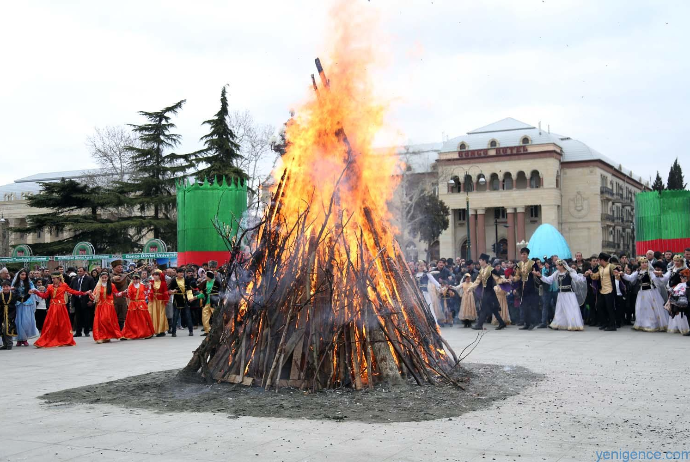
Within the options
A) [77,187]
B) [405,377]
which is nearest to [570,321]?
[405,377]

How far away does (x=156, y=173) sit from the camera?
1625 inches

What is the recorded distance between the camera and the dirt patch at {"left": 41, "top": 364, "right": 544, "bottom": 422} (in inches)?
273

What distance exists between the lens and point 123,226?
39031mm

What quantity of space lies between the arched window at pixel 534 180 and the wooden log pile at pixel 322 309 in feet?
203

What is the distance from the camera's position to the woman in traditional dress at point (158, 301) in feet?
58.2

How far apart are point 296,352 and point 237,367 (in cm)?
86

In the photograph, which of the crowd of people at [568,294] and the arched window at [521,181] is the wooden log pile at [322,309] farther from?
the arched window at [521,181]

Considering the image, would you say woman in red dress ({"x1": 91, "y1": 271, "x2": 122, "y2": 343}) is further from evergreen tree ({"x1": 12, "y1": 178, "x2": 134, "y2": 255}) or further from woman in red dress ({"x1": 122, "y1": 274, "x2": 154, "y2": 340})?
evergreen tree ({"x1": 12, "y1": 178, "x2": 134, "y2": 255})

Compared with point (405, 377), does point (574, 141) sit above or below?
above

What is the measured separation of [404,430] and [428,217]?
5054 cm

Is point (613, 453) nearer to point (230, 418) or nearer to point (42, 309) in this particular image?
point (230, 418)

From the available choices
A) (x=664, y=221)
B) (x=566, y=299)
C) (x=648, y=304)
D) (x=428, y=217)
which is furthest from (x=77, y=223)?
(x=648, y=304)

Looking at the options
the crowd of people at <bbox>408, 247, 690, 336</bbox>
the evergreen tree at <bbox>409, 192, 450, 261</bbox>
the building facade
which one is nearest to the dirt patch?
the crowd of people at <bbox>408, 247, 690, 336</bbox>
